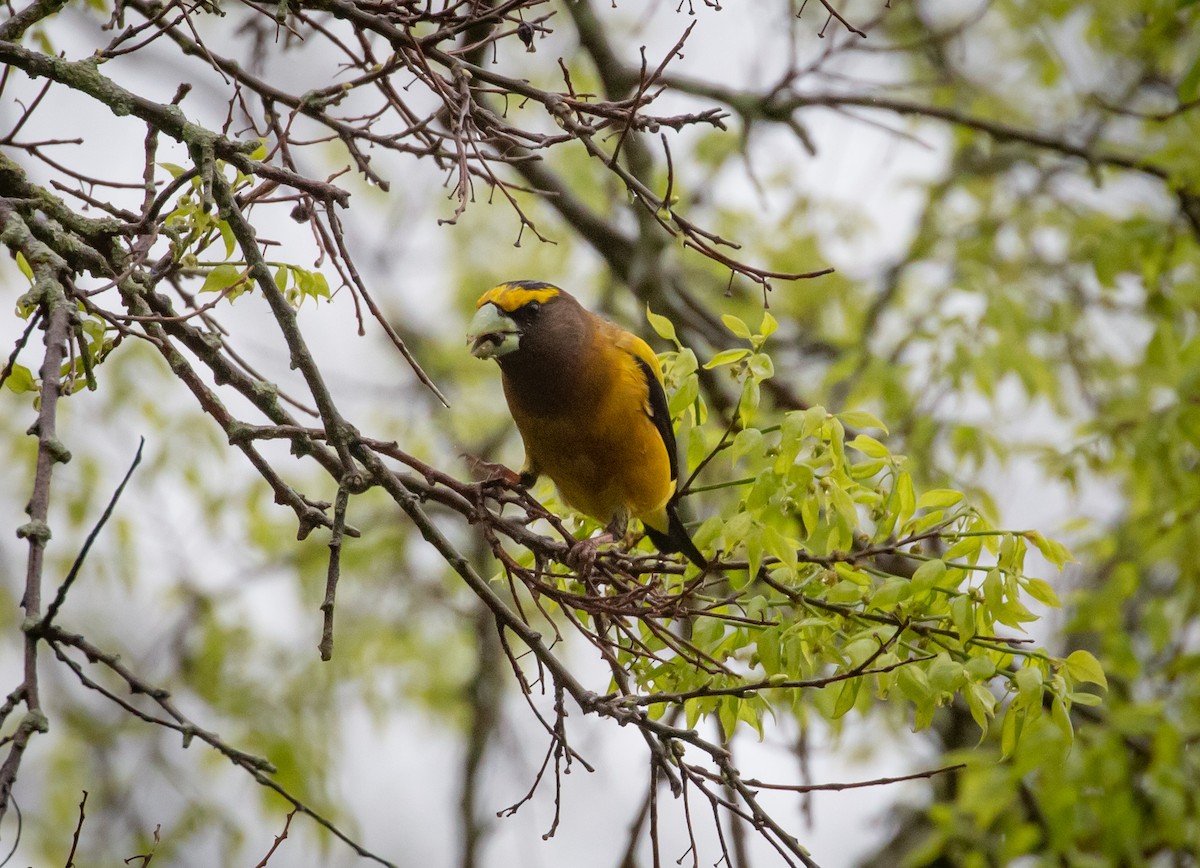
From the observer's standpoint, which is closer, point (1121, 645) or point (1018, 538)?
point (1018, 538)

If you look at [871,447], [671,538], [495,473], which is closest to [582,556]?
[871,447]

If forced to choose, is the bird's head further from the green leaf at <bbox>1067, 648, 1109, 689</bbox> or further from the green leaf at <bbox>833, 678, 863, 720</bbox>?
the green leaf at <bbox>1067, 648, 1109, 689</bbox>

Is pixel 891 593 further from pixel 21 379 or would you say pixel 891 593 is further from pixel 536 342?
pixel 21 379

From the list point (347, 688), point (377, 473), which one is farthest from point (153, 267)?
point (347, 688)

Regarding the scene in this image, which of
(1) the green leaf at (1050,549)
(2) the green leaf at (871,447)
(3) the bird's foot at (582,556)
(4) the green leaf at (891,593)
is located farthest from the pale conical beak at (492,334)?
(1) the green leaf at (1050,549)

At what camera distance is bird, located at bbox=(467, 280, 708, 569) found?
4.04m

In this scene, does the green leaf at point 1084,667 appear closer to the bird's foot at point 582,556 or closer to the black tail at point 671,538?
the bird's foot at point 582,556

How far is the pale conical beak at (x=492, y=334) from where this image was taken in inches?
150

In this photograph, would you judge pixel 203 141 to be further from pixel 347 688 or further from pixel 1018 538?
pixel 347 688

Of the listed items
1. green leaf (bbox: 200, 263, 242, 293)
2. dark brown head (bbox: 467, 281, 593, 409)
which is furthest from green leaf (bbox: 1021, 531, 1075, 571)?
green leaf (bbox: 200, 263, 242, 293)

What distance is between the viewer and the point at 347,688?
8469 millimetres

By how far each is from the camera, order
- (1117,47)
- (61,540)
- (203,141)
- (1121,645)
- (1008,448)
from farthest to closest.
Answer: (1117,47) → (61,540) → (1008,448) → (1121,645) → (203,141)

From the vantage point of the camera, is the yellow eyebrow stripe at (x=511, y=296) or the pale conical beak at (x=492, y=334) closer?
the pale conical beak at (x=492, y=334)

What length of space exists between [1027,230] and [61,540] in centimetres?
665
